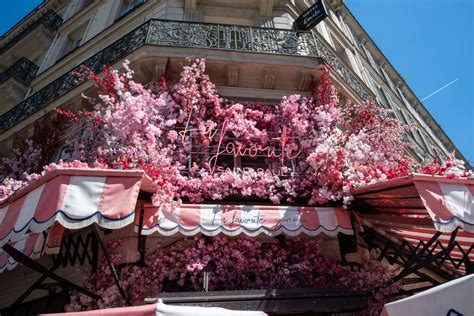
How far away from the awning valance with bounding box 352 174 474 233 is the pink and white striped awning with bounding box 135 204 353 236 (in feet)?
2.58

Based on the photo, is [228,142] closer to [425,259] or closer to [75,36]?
[425,259]

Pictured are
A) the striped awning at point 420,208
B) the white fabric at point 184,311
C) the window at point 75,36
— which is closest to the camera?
the white fabric at point 184,311

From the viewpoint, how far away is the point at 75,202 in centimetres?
367

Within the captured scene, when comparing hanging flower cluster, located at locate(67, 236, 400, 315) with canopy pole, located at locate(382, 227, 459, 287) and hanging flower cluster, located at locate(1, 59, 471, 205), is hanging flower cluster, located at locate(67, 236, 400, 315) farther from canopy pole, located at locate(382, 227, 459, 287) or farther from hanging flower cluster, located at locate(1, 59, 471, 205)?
hanging flower cluster, located at locate(1, 59, 471, 205)

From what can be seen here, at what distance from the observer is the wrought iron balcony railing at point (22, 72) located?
10.9m

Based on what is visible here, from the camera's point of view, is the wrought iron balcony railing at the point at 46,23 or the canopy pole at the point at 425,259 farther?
the wrought iron balcony railing at the point at 46,23

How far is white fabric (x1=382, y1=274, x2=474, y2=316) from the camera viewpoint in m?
2.53

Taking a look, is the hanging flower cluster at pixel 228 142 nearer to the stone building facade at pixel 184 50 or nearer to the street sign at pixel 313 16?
the stone building facade at pixel 184 50

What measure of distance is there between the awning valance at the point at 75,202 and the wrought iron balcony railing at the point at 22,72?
891cm

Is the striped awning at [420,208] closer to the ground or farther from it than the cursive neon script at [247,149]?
closer to the ground

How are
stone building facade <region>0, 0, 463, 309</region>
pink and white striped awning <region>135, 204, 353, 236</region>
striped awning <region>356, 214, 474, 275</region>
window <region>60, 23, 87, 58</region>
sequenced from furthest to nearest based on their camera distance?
window <region>60, 23, 87, 58</region>
stone building facade <region>0, 0, 463, 309</region>
striped awning <region>356, 214, 474, 275</region>
pink and white striped awning <region>135, 204, 353, 236</region>

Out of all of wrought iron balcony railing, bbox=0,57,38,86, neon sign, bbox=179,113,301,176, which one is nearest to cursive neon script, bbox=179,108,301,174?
Answer: neon sign, bbox=179,113,301,176

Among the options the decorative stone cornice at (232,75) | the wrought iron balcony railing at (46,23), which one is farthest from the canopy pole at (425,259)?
the wrought iron balcony railing at (46,23)

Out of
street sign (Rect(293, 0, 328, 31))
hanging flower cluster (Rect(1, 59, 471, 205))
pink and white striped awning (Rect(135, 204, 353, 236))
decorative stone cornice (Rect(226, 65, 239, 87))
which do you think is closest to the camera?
pink and white striped awning (Rect(135, 204, 353, 236))
